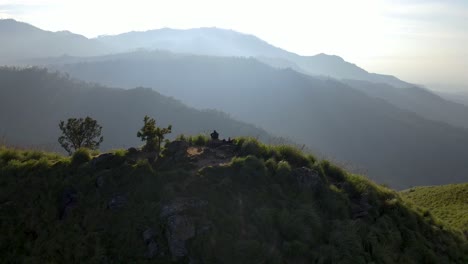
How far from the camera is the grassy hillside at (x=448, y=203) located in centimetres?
1822

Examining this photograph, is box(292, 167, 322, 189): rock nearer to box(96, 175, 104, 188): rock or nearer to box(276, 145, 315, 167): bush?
box(276, 145, 315, 167): bush

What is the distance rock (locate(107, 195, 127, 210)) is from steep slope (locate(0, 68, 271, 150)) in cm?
12769

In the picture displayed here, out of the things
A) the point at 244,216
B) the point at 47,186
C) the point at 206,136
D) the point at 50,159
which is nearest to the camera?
the point at 244,216

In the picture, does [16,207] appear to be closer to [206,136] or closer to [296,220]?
[206,136]

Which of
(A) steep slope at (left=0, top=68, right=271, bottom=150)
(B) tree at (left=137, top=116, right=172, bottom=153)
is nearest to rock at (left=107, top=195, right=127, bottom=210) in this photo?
(B) tree at (left=137, top=116, right=172, bottom=153)

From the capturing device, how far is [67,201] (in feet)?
34.4

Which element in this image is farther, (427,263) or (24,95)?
(24,95)

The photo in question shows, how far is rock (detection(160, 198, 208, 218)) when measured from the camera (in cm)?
976

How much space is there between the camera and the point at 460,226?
16.9 metres

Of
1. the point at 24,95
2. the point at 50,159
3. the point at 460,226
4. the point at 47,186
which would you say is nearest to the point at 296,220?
the point at 47,186

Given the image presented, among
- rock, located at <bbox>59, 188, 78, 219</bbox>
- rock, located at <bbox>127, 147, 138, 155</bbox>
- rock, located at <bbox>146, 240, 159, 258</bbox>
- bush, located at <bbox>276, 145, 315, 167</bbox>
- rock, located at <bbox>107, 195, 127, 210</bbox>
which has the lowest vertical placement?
rock, located at <bbox>146, 240, 159, 258</bbox>

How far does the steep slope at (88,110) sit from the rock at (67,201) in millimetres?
127449

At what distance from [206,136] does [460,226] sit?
12.7 metres

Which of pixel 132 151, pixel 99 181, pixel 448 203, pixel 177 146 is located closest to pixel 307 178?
pixel 177 146
